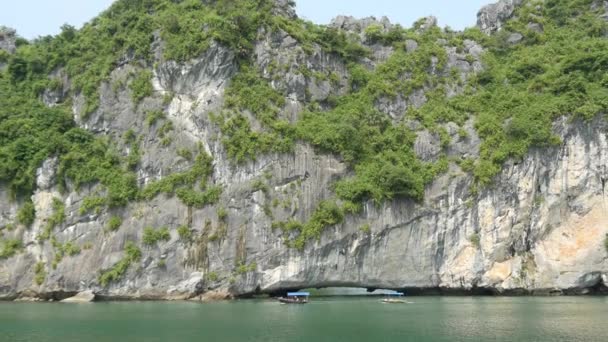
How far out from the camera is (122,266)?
3328 centimetres

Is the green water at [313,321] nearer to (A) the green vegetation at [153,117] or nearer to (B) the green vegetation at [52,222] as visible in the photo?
(B) the green vegetation at [52,222]

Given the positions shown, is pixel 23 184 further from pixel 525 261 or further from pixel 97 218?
pixel 525 261

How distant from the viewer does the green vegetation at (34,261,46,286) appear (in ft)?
111

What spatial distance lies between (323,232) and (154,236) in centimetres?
990

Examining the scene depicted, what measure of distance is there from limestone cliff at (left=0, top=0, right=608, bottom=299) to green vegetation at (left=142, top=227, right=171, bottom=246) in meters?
0.23

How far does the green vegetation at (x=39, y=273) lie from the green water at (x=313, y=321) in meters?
3.87

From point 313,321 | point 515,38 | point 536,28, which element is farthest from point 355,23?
point 313,321

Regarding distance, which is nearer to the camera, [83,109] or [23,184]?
[23,184]

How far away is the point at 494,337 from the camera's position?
17750mm

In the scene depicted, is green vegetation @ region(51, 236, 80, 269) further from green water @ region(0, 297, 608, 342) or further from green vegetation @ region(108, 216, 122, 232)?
green water @ region(0, 297, 608, 342)

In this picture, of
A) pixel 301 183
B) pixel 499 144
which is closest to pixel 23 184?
pixel 301 183

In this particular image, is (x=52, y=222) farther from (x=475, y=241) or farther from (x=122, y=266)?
(x=475, y=241)

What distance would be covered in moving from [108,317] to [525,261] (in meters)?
23.2

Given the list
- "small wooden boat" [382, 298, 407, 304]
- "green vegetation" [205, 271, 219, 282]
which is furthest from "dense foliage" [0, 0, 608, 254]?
"small wooden boat" [382, 298, 407, 304]
